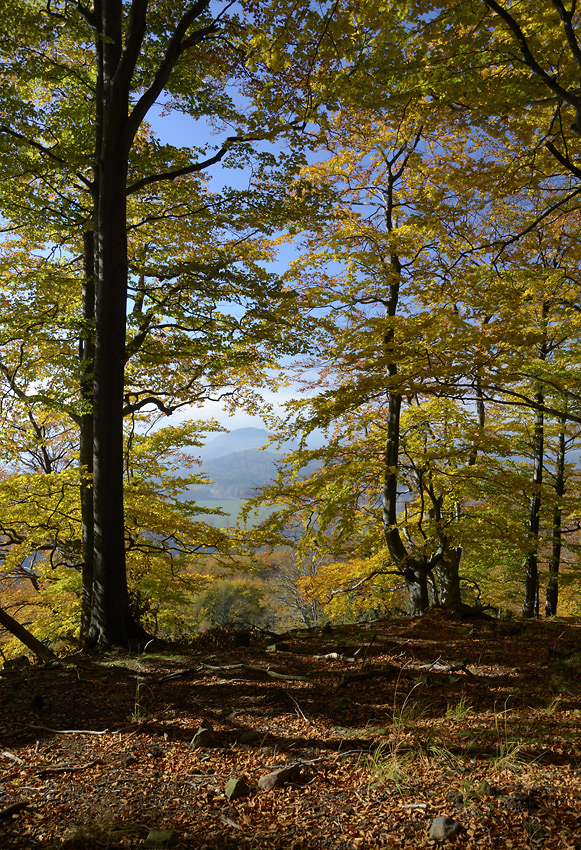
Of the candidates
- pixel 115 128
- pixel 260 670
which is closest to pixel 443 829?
pixel 260 670

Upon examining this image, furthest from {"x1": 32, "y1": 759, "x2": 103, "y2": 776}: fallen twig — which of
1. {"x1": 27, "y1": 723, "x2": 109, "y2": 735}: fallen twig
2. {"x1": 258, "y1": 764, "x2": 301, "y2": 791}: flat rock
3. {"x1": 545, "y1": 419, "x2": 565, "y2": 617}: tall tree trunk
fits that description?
{"x1": 545, "y1": 419, "x2": 565, "y2": 617}: tall tree trunk

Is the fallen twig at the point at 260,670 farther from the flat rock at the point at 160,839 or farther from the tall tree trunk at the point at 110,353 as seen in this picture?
the flat rock at the point at 160,839

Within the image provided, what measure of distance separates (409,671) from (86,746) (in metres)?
2.62

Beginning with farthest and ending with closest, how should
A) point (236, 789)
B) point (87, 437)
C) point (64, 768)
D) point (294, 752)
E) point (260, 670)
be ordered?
point (87, 437), point (260, 670), point (294, 752), point (64, 768), point (236, 789)

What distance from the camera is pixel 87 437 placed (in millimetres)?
7859

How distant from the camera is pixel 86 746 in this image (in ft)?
8.30

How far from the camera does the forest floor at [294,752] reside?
1766mm

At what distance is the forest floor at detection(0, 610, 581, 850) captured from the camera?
177 centimetres

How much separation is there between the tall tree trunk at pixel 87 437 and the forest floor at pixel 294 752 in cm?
305

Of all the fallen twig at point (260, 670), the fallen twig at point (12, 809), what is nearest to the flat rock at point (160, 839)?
the fallen twig at point (12, 809)

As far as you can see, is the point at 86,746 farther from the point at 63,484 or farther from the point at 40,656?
the point at 63,484

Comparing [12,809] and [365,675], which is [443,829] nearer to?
[12,809]

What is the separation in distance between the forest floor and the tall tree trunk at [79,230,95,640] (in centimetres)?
305

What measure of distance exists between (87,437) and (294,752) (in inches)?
266
